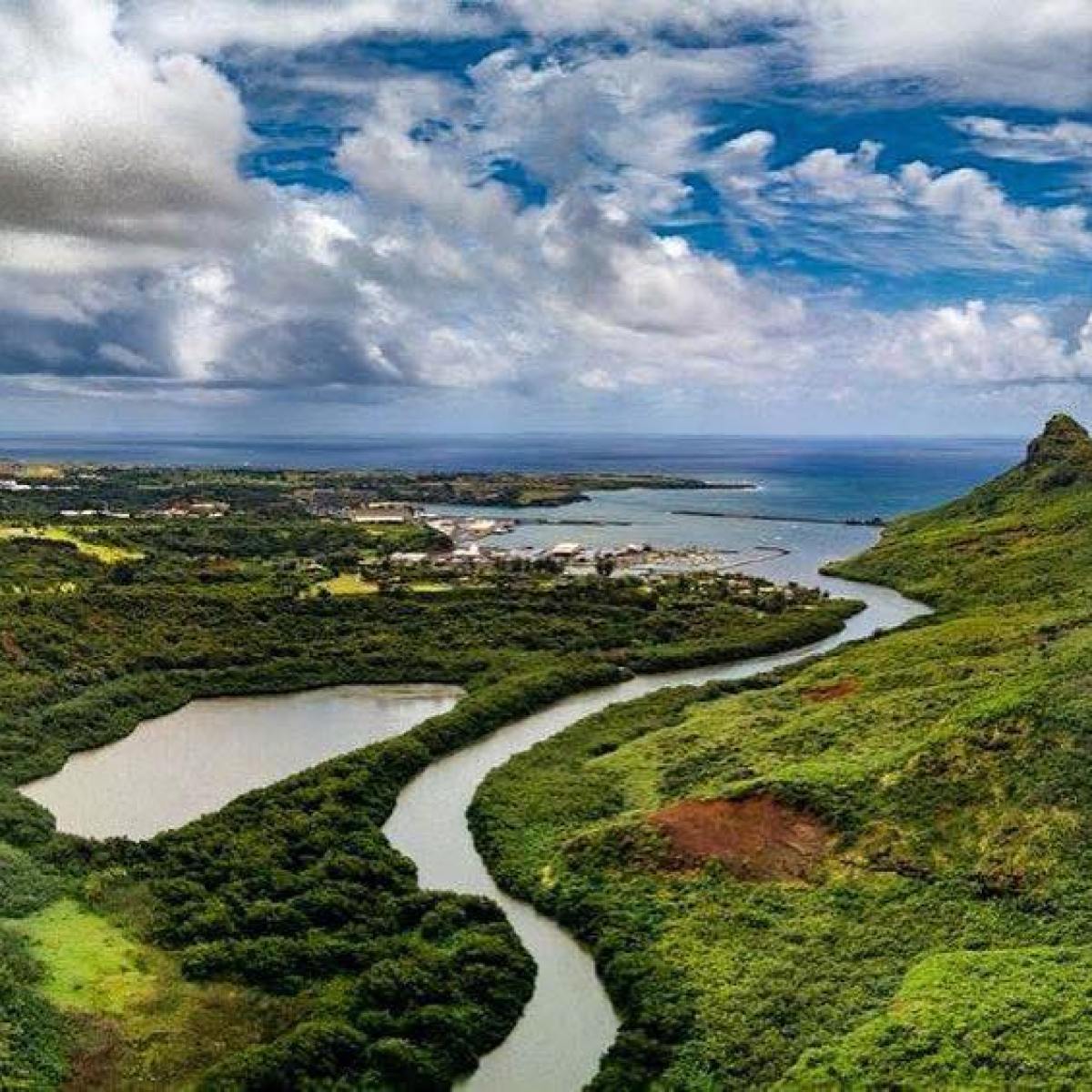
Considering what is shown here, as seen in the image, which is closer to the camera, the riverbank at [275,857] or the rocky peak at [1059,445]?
the riverbank at [275,857]

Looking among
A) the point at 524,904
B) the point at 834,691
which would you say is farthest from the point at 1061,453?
the point at 524,904

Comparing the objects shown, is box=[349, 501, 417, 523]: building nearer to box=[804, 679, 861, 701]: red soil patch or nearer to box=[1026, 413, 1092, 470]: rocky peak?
box=[1026, 413, 1092, 470]: rocky peak

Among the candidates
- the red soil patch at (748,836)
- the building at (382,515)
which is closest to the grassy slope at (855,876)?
the red soil patch at (748,836)

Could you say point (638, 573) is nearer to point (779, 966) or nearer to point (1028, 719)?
point (1028, 719)

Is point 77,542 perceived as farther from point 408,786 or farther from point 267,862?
point 267,862

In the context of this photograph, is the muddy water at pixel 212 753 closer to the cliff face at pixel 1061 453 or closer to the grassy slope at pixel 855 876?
the grassy slope at pixel 855 876

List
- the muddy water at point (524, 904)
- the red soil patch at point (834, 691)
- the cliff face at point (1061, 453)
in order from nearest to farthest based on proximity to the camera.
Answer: the muddy water at point (524, 904) → the red soil patch at point (834, 691) → the cliff face at point (1061, 453)

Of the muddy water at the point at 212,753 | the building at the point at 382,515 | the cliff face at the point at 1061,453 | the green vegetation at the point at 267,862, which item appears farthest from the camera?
the building at the point at 382,515

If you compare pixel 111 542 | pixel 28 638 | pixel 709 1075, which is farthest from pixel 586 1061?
pixel 111 542
